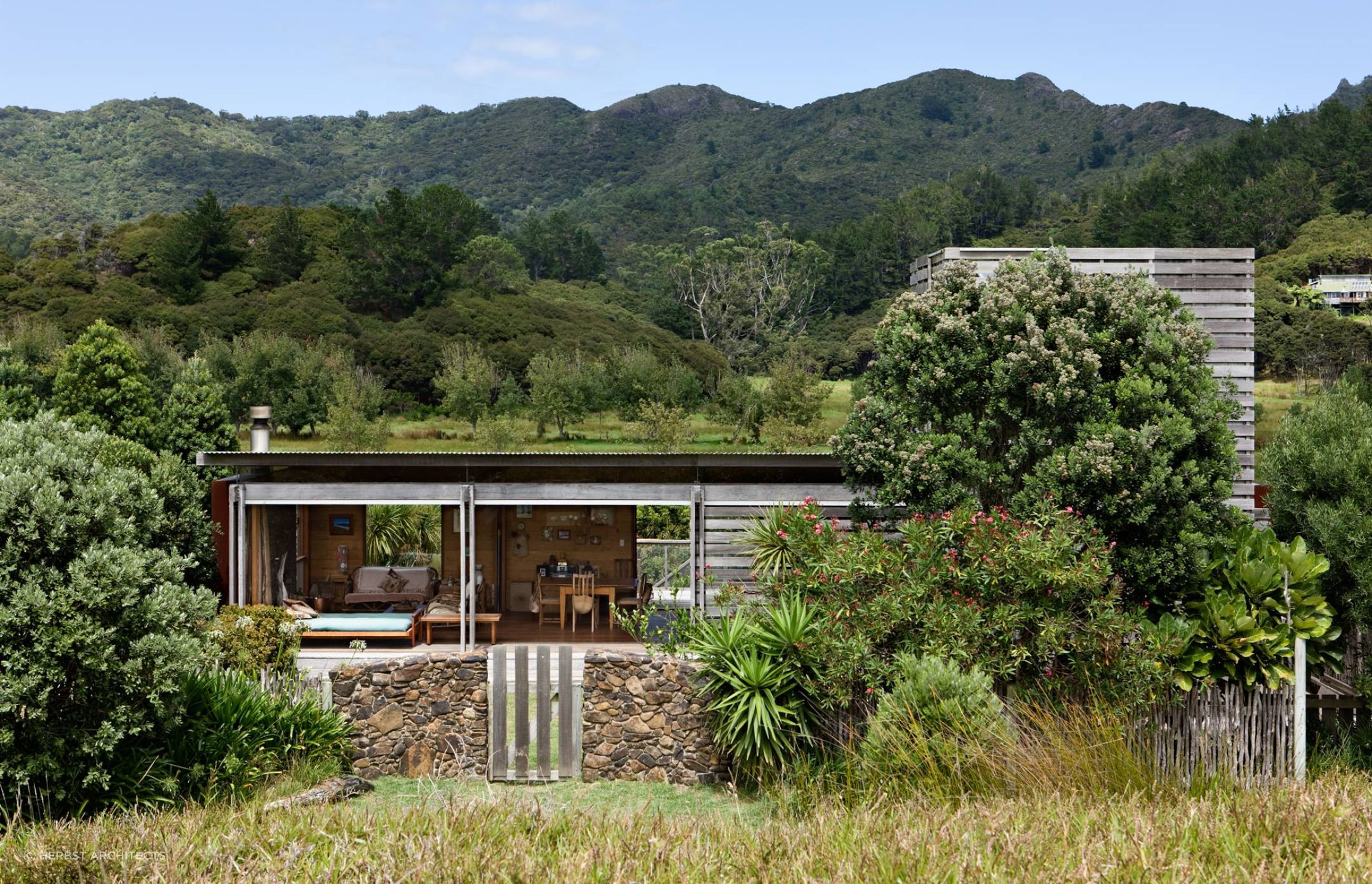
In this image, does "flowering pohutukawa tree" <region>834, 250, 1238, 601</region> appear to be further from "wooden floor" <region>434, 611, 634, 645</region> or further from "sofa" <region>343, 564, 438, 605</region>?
"sofa" <region>343, 564, 438, 605</region>

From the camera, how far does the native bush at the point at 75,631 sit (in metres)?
7.22

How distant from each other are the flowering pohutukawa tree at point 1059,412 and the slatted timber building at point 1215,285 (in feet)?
4.74

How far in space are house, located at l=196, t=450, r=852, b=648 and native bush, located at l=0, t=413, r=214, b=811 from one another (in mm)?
5270

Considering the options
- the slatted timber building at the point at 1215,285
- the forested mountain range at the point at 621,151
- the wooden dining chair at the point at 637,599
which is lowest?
the wooden dining chair at the point at 637,599

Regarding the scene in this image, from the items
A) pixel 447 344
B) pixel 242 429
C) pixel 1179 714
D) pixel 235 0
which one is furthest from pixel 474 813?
pixel 235 0

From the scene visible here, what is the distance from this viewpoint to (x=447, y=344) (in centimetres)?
4891

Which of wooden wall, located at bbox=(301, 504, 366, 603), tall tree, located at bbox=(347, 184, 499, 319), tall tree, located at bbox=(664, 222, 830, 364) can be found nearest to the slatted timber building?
wooden wall, located at bbox=(301, 504, 366, 603)

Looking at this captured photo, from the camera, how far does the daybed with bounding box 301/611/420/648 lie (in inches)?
541

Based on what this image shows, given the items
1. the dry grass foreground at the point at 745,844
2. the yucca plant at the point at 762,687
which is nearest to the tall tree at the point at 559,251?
the yucca plant at the point at 762,687

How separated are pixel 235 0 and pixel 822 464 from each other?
58.6 m

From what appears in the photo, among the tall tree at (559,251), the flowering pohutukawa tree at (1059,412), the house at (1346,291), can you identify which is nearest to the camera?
the flowering pohutukawa tree at (1059,412)

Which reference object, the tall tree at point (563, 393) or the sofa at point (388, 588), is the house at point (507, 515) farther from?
the tall tree at point (563, 393)

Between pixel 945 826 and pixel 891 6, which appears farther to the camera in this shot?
pixel 891 6

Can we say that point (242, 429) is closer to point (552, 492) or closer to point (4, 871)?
point (552, 492)
